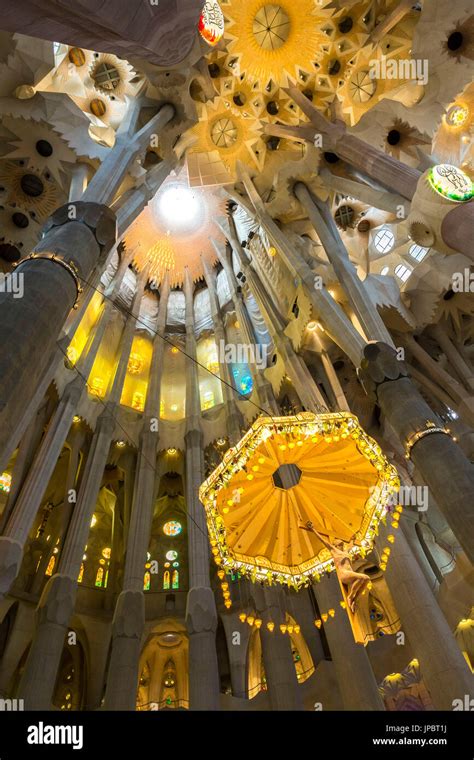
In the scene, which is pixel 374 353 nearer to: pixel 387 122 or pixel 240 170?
pixel 387 122

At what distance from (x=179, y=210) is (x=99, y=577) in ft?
58.0

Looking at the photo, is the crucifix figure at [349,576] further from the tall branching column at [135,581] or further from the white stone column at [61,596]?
the white stone column at [61,596]

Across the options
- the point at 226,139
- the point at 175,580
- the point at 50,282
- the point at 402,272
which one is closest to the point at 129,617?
the point at 175,580

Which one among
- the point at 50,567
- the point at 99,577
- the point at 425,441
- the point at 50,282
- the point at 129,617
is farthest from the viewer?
the point at 99,577

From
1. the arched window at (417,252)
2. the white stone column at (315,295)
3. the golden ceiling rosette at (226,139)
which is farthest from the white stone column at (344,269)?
the arched window at (417,252)

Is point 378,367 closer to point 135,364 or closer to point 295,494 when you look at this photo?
point 295,494

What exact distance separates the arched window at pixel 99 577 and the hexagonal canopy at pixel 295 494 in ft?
34.2

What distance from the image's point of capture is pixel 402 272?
65.4 feet

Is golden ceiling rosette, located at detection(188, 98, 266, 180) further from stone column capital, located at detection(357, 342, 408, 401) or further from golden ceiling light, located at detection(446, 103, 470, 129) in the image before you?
stone column capital, located at detection(357, 342, 408, 401)

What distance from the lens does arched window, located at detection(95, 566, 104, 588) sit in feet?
59.8

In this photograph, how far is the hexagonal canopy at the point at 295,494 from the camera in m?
9.62

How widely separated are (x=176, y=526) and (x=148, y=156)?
15235mm

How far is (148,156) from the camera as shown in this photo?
13609mm
